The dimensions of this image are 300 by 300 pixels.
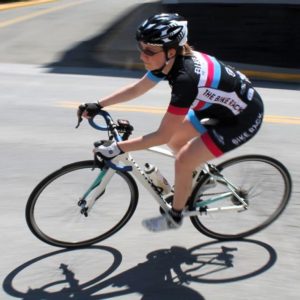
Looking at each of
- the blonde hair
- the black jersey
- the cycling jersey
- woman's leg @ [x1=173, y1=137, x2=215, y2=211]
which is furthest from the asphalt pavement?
the blonde hair

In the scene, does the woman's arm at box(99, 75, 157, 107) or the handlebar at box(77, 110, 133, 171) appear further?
the woman's arm at box(99, 75, 157, 107)

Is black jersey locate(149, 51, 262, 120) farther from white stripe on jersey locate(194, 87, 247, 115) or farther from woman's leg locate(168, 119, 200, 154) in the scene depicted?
woman's leg locate(168, 119, 200, 154)

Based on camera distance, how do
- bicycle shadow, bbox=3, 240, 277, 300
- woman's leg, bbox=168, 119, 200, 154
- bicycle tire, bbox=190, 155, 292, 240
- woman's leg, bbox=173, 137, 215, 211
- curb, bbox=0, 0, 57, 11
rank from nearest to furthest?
bicycle shadow, bbox=3, 240, 277, 300
woman's leg, bbox=173, 137, 215, 211
woman's leg, bbox=168, 119, 200, 154
bicycle tire, bbox=190, 155, 292, 240
curb, bbox=0, 0, 57, 11

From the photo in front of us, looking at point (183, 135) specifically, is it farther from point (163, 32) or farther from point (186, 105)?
point (163, 32)

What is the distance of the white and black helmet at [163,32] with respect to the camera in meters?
3.92

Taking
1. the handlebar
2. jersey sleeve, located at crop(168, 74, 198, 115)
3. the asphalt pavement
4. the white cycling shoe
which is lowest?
the asphalt pavement

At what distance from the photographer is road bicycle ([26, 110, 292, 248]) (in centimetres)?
448

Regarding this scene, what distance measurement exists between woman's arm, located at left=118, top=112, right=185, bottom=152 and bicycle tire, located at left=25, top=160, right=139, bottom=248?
46 cm

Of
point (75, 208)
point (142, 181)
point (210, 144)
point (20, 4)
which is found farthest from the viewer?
point (20, 4)

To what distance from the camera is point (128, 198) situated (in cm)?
483

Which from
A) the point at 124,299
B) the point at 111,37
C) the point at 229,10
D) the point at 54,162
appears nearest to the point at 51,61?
the point at 111,37

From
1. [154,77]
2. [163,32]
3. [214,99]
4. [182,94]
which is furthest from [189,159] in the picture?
[163,32]

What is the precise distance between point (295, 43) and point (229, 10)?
1.94 meters

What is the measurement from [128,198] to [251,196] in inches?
41.9
